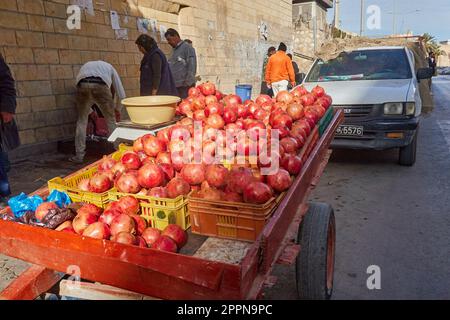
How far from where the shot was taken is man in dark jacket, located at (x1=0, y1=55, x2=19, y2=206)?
4.16 meters

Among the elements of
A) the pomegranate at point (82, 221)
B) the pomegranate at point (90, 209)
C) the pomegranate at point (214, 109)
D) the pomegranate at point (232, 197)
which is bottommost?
the pomegranate at point (82, 221)

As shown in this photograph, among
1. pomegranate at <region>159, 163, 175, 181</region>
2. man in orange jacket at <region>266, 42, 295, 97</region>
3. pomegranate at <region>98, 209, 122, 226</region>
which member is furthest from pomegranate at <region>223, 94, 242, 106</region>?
man in orange jacket at <region>266, 42, 295, 97</region>

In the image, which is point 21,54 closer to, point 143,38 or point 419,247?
point 143,38

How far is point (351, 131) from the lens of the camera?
6.02 metres

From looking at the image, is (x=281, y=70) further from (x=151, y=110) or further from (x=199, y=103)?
(x=151, y=110)

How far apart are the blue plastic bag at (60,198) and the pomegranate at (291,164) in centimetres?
147

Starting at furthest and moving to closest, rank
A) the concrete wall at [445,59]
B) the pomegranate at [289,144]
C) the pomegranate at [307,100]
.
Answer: the concrete wall at [445,59] → the pomegranate at [307,100] → the pomegranate at [289,144]

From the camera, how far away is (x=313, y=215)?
275cm

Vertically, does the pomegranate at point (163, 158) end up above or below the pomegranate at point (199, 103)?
below

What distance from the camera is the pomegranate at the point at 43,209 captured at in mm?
2160

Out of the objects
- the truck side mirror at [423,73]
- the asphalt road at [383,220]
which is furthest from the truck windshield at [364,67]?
the asphalt road at [383,220]

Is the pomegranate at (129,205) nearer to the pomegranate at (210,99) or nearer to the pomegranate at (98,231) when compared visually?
the pomegranate at (98,231)

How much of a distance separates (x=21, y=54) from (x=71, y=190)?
5032mm
